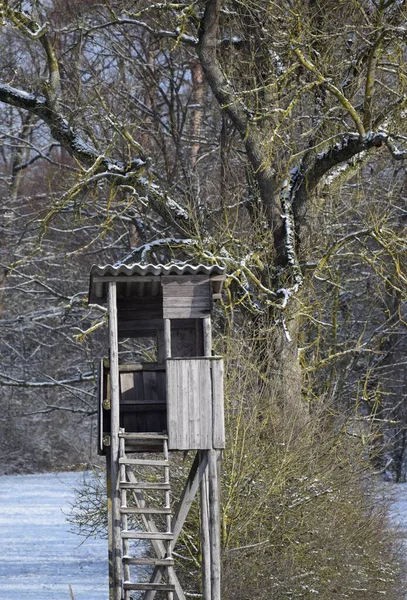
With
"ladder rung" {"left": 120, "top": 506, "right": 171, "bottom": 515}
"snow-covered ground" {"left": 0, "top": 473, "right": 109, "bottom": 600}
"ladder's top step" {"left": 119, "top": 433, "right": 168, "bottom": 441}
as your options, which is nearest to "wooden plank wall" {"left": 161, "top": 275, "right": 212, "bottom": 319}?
"ladder's top step" {"left": 119, "top": 433, "right": 168, "bottom": 441}

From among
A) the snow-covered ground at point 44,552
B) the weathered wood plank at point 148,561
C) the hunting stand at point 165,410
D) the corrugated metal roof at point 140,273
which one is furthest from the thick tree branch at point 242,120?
the weathered wood plank at point 148,561

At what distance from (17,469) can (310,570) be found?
21.8 metres

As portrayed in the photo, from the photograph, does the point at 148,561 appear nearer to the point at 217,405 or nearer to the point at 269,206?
the point at 217,405

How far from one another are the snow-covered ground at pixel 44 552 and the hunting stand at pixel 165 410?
178 inches

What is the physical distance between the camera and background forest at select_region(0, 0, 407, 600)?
13.9m

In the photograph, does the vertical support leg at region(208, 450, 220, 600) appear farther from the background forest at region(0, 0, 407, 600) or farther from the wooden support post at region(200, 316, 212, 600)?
the background forest at region(0, 0, 407, 600)

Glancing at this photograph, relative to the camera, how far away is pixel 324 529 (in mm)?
13867

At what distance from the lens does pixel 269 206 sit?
699 inches

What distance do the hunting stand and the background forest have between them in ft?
7.10

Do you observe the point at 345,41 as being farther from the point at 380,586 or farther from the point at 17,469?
the point at 17,469

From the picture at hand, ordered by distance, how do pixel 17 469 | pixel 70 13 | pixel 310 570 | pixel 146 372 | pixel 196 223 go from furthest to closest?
pixel 17 469 → pixel 70 13 → pixel 196 223 → pixel 310 570 → pixel 146 372

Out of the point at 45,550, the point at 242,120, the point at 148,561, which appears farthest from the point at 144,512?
the point at 45,550

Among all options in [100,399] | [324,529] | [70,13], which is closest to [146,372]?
[100,399]

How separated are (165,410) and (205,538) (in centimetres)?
144
